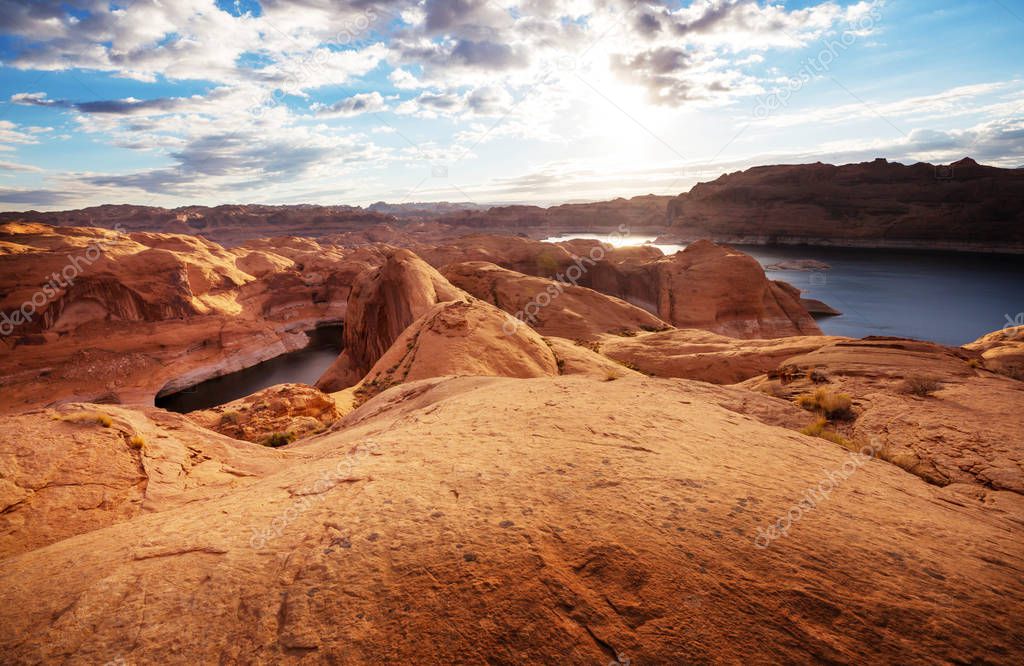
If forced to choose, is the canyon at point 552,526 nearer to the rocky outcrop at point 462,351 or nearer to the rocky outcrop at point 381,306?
the rocky outcrop at point 462,351

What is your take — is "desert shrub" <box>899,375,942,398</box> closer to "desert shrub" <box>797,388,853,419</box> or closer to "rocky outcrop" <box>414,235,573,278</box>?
"desert shrub" <box>797,388,853,419</box>

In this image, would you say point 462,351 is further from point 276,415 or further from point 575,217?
point 575,217

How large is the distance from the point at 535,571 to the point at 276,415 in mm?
11698

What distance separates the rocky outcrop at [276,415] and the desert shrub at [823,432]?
11.1m

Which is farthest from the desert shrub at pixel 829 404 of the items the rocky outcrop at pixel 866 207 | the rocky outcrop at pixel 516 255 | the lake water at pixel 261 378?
the rocky outcrop at pixel 866 207

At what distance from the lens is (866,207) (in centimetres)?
8000

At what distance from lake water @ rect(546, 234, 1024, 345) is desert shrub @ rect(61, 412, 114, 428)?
152 ft

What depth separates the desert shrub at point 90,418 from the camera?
5727mm

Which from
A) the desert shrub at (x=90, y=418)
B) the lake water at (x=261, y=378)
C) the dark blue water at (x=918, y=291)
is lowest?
the lake water at (x=261, y=378)

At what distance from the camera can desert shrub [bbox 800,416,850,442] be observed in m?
6.70

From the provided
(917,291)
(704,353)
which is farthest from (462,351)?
(917,291)

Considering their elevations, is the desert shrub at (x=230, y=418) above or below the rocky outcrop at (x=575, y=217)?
below

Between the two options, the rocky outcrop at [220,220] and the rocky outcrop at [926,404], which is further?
the rocky outcrop at [220,220]

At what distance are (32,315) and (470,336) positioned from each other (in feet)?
96.2
